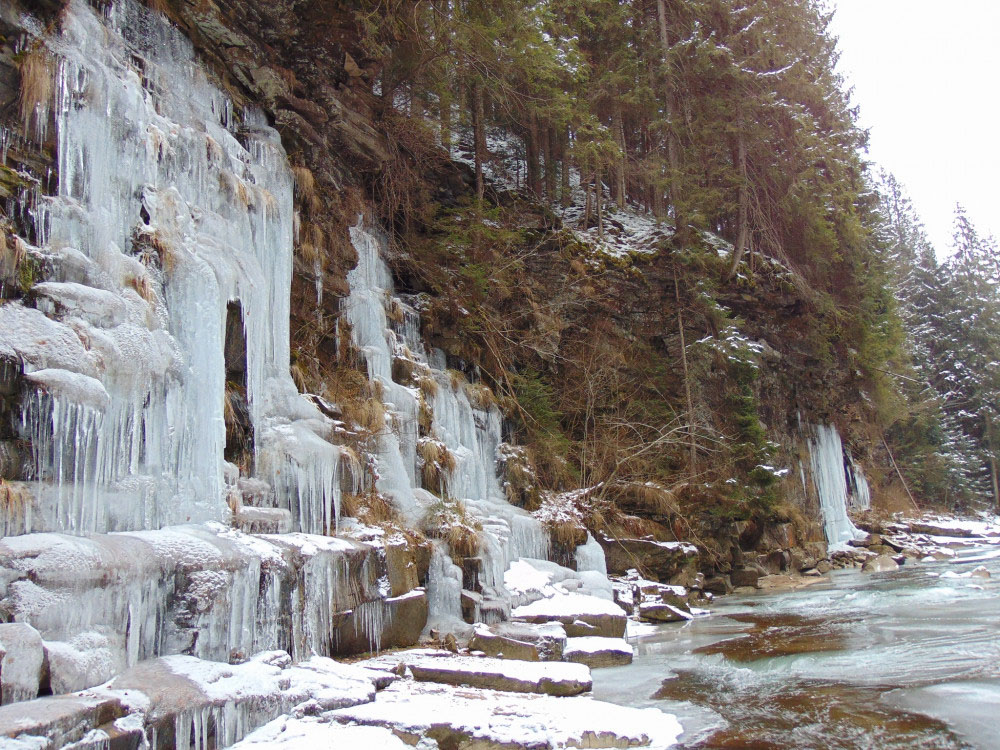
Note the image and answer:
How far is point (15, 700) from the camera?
12.8 ft

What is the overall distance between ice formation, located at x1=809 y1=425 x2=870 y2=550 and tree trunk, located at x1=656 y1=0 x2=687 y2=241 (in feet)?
29.9

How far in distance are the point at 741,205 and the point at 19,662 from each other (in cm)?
1929

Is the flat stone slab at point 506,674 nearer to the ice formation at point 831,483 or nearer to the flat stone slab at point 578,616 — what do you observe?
the flat stone slab at point 578,616

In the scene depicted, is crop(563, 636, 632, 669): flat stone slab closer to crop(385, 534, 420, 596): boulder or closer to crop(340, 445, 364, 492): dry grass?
crop(385, 534, 420, 596): boulder

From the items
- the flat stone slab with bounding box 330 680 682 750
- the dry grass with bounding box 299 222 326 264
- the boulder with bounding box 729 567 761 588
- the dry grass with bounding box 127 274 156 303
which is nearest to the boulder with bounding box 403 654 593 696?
the flat stone slab with bounding box 330 680 682 750

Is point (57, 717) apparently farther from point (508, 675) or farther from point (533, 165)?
point (533, 165)

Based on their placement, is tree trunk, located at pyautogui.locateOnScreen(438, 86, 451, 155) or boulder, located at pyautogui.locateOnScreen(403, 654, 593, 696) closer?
boulder, located at pyautogui.locateOnScreen(403, 654, 593, 696)

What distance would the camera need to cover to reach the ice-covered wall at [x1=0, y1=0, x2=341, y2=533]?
5.48 meters

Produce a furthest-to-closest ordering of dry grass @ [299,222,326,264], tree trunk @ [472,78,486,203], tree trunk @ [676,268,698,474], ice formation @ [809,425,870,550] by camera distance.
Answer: ice formation @ [809,425,870,550] < tree trunk @ [472,78,486,203] < tree trunk @ [676,268,698,474] < dry grass @ [299,222,326,264]

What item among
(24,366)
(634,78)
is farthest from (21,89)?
(634,78)

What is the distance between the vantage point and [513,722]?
520cm

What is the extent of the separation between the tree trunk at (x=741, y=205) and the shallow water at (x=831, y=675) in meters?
10.4

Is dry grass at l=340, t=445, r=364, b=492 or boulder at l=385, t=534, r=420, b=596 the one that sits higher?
dry grass at l=340, t=445, r=364, b=492

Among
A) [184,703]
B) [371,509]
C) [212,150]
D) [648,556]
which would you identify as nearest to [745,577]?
[648,556]
